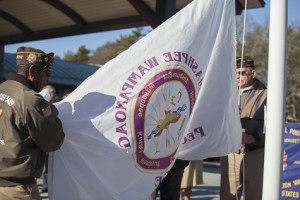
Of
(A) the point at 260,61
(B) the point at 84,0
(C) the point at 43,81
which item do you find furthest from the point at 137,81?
(A) the point at 260,61

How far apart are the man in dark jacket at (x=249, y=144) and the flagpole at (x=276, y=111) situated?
1133 millimetres

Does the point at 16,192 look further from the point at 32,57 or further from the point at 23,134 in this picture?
the point at 32,57

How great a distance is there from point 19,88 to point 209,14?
1733 millimetres

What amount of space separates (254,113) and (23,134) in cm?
236

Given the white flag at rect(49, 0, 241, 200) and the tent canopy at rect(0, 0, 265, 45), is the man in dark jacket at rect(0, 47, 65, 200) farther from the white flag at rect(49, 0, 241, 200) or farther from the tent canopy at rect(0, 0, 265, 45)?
the tent canopy at rect(0, 0, 265, 45)

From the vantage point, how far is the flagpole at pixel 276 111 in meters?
3.28

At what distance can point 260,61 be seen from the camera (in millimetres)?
34281

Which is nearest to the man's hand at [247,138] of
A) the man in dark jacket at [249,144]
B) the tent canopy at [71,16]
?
the man in dark jacket at [249,144]

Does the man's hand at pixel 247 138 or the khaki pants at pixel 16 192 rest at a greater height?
the man's hand at pixel 247 138

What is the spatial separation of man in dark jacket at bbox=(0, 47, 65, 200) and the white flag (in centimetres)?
41

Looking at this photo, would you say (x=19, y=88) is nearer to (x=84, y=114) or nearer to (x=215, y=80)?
(x=84, y=114)

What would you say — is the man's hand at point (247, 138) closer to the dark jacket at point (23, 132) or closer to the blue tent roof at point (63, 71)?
the dark jacket at point (23, 132)

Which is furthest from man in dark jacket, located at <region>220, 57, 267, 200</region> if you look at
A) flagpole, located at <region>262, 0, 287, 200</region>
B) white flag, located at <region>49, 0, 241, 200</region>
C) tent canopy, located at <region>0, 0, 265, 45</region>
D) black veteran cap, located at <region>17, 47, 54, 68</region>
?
tent canopy, located at <region>0, 0, 265, 45</region>

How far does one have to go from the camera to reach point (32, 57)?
10.8 feet
